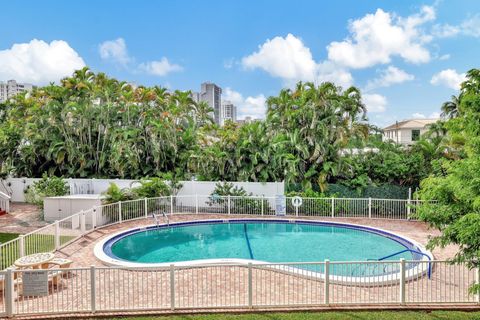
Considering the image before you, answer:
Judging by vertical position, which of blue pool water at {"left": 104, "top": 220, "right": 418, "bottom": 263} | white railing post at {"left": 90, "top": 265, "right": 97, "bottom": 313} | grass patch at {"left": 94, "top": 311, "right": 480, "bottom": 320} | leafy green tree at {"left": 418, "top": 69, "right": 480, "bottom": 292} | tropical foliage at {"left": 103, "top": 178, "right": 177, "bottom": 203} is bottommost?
blue pool water at {"left": 104, "top": 220, "right": 418, "bottom": 263}

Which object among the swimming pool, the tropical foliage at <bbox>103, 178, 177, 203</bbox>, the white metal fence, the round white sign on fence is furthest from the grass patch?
the tropical foliage at <bbox>103, 178, 177, 203</bbox>

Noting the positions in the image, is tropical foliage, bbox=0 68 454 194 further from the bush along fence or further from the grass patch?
the grass patch

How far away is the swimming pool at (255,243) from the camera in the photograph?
41.1ft

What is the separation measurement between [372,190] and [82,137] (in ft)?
63.5

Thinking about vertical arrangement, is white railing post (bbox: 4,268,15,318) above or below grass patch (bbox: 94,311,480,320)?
above

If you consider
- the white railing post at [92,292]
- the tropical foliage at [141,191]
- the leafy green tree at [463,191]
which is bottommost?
the white railing post at [92,292]

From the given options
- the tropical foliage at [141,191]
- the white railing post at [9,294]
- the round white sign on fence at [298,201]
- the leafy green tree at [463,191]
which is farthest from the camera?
Answer: the round white sign on fence at [298,201]

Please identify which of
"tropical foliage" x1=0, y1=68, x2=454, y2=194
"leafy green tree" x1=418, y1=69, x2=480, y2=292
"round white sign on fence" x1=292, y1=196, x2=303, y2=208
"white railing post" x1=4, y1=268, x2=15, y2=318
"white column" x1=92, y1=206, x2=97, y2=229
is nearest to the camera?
"leafy green tree" x1=418, y1=69, x2=480, y2=292

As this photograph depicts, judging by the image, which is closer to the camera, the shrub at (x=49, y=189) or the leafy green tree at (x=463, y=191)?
the leafy green tree at (x=463, y=191)

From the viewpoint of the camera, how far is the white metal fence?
7035 mm

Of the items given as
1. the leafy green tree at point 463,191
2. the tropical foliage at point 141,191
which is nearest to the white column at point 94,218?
the tropical foliage at point 141,191

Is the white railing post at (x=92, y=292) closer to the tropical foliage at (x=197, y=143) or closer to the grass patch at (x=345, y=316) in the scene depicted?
the grass patch at (x=345, y=316)

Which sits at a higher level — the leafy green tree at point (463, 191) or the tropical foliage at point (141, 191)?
the leafy green tree at point (463, 191)

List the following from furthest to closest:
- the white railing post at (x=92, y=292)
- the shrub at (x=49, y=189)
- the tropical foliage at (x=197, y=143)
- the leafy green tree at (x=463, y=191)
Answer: the tropical foliage at (x=197, y=143), the shrub at (x=49, y=189), the white railing post at (x=92, y=292), the leafy green tree at (x=463, y=191)
